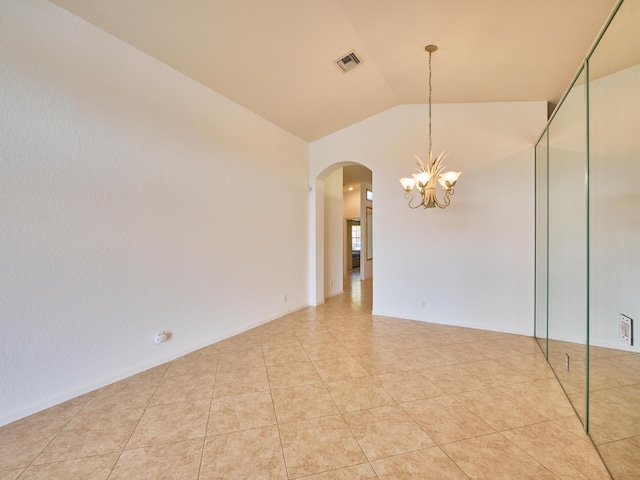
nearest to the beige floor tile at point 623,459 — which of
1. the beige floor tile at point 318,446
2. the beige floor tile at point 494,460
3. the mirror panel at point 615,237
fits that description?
the mirror panel at point 615,237

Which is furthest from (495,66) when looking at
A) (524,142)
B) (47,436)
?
(47,436)

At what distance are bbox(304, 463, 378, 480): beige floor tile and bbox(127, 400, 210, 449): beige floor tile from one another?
0.91 meters

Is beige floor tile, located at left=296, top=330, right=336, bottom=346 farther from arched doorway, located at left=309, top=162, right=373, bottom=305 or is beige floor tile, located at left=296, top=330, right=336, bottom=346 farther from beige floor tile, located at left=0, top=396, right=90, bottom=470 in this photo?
beige floor tile, located at left=0, top=396, right=90, bottom=470

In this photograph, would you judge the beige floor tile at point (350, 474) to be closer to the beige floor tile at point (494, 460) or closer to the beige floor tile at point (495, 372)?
the beige floor tile at point (494, 460)

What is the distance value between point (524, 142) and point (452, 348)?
3.14 meters

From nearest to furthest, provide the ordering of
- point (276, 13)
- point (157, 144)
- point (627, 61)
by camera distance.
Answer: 1. point (627, 61)
2. point (276, 13)
3. point (157, 144)

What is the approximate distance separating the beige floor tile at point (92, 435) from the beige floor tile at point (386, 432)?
161cm

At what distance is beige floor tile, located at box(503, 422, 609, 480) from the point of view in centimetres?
154

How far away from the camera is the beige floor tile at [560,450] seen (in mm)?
1545

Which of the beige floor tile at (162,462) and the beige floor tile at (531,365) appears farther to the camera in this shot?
the beige floor tile at (531,365)

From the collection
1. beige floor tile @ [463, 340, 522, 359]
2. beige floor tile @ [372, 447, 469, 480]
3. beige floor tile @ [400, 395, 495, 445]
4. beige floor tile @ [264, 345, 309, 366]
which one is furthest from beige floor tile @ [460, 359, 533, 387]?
→ beige floor tile @ [264, 345, 309, 366]

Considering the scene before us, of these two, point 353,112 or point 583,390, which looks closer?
point 583,390

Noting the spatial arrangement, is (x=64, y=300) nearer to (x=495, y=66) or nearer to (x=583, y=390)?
(x=583, y=390)

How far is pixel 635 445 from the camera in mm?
1427
